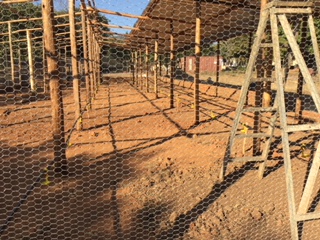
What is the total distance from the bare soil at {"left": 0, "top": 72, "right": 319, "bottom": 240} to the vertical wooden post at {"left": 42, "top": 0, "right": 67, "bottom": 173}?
1.07 ft

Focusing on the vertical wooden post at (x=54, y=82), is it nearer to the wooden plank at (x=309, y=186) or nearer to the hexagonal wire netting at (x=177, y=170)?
the hexagonal wire netting at (x=177, y=170)

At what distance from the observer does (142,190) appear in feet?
12.7

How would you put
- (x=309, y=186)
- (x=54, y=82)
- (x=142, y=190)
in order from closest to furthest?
(x=309, y=186), (x=142, y=190), (x=54, y=82)

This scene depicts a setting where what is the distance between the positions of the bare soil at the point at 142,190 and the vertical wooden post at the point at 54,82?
33 centimetres

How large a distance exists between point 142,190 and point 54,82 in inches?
81.0

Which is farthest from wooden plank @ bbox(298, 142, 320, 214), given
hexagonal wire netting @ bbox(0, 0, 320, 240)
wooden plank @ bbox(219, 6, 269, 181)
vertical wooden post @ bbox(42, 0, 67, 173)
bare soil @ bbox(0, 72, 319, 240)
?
vertical wooden post @ bbox(42, 0, 67, 173)

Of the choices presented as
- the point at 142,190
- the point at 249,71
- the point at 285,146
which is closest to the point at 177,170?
the point at 142,190

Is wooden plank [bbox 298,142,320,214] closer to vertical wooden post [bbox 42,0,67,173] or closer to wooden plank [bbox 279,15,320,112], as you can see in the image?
wooden plank [bbox 279,15,320,112]

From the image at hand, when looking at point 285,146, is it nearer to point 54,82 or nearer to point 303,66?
point 303,66

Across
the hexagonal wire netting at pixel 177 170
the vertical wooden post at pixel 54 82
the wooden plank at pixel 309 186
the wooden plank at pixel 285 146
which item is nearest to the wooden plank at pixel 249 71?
the hexagonal wire netting at pixel 177 170

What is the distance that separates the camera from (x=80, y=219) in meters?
3.18

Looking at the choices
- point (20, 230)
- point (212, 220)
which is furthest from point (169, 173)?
point (20, 230)

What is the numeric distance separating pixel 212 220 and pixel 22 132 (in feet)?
17.8

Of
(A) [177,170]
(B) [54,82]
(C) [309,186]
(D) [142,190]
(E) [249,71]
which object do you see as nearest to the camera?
(C) [309,186]
